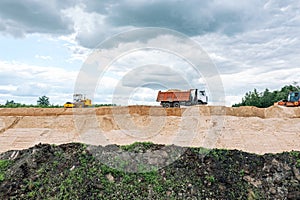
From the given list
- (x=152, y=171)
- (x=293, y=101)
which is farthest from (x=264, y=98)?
(x=152, y=171)

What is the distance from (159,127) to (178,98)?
126 inches

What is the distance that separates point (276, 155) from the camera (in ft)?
26.3

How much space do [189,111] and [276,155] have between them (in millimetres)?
6910

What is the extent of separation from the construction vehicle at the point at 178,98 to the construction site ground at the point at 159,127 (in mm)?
1288

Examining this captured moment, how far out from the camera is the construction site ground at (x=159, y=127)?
36.2 feet

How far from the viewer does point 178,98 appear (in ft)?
54.6

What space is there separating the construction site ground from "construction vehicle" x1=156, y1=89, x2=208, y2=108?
129 centimetres

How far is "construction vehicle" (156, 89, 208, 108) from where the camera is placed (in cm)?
1656

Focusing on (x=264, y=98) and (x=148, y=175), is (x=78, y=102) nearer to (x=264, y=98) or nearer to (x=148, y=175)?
(x=148, y=175)

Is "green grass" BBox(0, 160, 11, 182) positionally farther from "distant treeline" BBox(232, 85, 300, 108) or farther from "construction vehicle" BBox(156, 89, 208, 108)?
"distant treeline" BBox(232, 85, 300, 108)

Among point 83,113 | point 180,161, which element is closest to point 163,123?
point 83,113

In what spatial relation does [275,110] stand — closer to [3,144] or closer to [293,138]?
[293,138]

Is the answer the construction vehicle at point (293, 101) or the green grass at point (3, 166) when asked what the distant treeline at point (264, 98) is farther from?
the green grass at point (3, 166)

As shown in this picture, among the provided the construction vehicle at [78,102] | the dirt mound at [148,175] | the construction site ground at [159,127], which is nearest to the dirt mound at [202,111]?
the construction site ground at [159,127]
